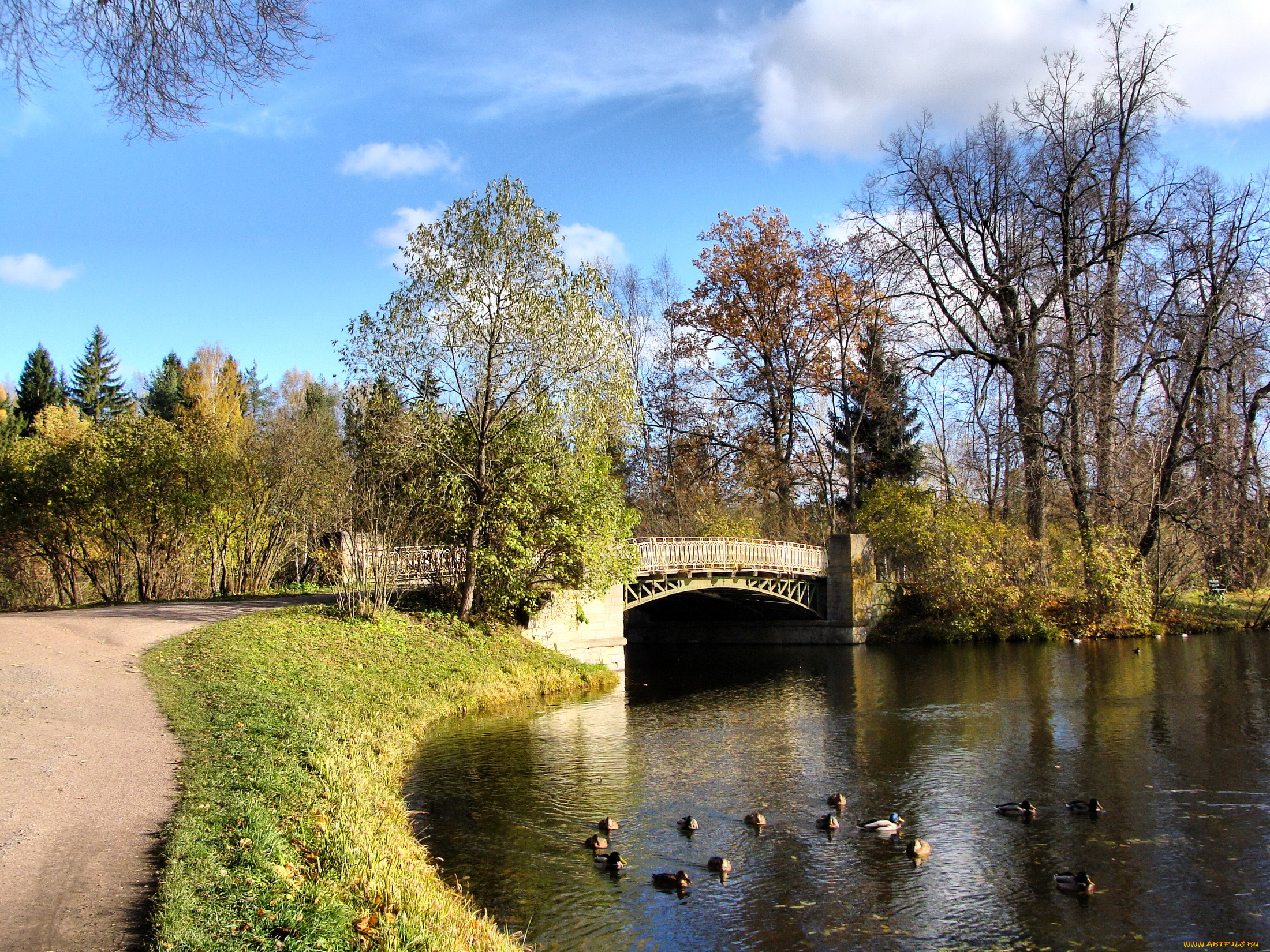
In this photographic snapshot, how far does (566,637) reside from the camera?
77.5 feet

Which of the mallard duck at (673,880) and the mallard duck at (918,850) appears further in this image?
the mallard duck at (918,850)

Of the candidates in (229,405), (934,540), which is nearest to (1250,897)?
(934,540)

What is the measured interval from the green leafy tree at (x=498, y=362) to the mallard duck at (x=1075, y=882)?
45.7 ft

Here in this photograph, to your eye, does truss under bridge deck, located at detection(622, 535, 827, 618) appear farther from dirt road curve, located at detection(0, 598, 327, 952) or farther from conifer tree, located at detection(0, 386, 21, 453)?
conifer tree, located at detection(0, 386, 21, 453)

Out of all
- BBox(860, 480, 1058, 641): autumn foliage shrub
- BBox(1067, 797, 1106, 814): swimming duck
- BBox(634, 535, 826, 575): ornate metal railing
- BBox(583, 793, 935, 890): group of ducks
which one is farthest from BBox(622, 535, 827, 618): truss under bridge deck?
BBox(1067, 797, 1106, 814): swimming duck

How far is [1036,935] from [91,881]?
7.17m

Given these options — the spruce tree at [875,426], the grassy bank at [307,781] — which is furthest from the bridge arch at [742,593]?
the grassy bank at [307,781]

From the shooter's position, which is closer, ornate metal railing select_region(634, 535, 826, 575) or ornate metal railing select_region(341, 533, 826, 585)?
ornate metal railing select_region(341, 533, 826, 585)

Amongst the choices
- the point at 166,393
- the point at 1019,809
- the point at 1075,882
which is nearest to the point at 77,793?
the point at 1075,882

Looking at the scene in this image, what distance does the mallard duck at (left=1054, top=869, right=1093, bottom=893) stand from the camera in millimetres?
8305

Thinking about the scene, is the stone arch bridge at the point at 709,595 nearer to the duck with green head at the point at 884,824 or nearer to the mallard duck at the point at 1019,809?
the duck with green head at the point at 884,824

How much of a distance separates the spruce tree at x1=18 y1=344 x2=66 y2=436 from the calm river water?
3848cm

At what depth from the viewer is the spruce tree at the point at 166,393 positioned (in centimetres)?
4725

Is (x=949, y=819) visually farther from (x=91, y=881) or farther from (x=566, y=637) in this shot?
(x=566, y=637)
